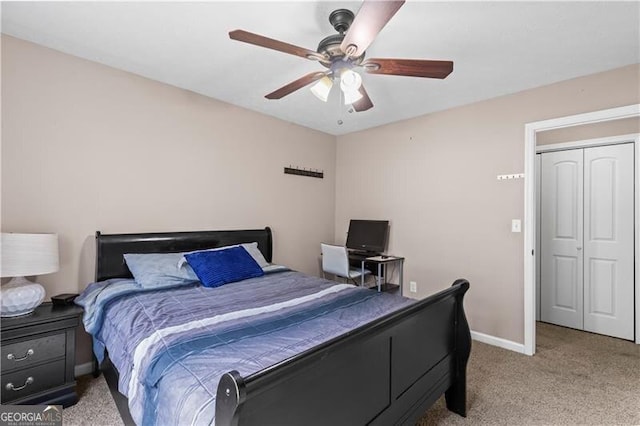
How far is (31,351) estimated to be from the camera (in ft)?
6.41

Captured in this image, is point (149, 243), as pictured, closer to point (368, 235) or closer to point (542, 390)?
point (368, 235)

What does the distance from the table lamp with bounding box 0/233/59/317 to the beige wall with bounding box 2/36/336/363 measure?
1.20 ft

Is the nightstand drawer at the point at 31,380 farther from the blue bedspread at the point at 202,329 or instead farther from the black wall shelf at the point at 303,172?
the black wall shelf at the point at 303,172

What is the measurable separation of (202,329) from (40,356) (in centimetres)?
129

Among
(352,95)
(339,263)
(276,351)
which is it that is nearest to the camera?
(276,351)

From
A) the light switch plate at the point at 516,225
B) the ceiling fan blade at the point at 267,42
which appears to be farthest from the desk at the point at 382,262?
the ceiling fan blade at the point at 267,42

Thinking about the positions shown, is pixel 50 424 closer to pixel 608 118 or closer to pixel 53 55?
pixel 53 55

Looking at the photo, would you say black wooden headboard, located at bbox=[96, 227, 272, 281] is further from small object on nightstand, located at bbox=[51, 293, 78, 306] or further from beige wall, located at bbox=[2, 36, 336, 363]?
small object on nightstand, located at bbox=[51, 293, 78, 306]

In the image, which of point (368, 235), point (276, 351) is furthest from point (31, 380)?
point (368, 235)

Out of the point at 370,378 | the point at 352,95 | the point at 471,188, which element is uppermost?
the point at 352,95

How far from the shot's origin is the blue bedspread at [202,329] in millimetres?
1190

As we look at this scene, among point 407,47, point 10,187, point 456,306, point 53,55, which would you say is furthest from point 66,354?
point 407,47

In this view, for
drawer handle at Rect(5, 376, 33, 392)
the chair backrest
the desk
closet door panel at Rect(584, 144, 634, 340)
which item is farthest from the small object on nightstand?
closet door panel at Rect(584, 144, 634, 340)

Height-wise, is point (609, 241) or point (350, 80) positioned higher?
point (350, 80)
